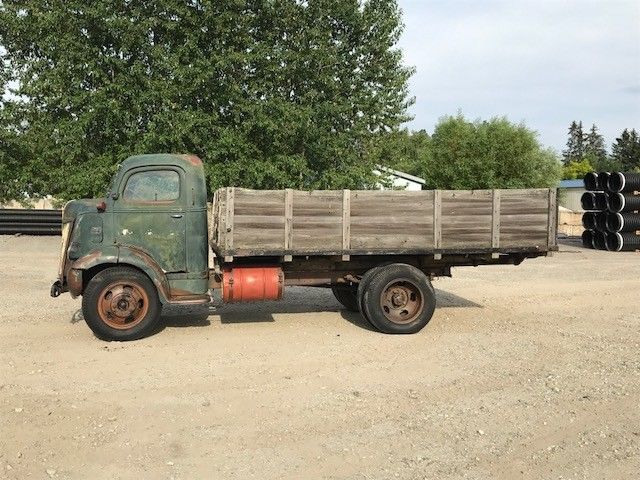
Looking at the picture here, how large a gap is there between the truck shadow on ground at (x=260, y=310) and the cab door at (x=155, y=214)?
1248 millimetres

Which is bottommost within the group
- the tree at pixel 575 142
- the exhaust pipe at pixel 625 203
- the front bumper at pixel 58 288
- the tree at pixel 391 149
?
the front bumper at pixel 58 288

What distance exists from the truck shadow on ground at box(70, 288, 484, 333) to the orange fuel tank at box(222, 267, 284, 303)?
922 millimetres

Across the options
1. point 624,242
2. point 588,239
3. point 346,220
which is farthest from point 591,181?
point 346,220

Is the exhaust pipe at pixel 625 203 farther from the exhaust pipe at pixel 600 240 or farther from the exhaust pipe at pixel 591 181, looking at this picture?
the exhaust pipe at pixel 591 181

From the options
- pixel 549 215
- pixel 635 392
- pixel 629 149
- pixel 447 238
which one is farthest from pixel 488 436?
pixel 629 149

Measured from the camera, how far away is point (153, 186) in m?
7.96

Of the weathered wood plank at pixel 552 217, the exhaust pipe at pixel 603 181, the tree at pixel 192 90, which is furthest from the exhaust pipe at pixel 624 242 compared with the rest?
the weathered wood plank at pixel 552 217

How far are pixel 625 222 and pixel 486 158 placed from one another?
15748 mm

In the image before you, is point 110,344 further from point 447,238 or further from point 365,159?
point 365,159

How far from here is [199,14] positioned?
1995 cm

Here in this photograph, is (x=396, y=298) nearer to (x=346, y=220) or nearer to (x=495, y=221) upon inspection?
(x=346, y=220)

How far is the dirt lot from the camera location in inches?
169

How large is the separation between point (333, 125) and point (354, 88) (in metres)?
1.76

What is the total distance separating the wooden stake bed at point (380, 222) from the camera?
25.7ft
